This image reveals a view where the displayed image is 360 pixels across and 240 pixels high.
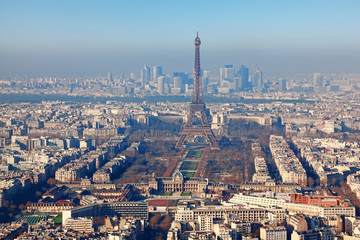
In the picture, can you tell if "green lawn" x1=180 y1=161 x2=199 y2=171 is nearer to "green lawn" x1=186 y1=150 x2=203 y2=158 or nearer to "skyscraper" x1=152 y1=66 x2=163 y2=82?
"green lawn" x1=186 y1=150 x2=203 y2=158

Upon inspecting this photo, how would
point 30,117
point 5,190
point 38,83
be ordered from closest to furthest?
point 5,190 < point 30,117 < point 38,83

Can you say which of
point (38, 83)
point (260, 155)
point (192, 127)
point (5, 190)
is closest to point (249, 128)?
Result: point (192, 127)

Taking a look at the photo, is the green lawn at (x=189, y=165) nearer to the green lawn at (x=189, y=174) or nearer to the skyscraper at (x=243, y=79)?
the green lawn at (x=189, y=174)

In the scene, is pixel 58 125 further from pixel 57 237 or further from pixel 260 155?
pixel 57 237

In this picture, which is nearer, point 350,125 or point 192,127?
point 192,127

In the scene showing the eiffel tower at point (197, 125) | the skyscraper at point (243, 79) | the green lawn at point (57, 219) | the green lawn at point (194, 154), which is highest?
the skyscraper at point (243, 79)

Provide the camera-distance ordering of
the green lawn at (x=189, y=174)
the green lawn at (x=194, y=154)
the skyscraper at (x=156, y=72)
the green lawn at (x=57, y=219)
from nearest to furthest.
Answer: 1. the green lawn at (x=57, y=219)
2. the green lawn at (x=189, y=174)
3. the green lawn at (x=194, y=154)
4. the skyscraper at (x=156, y=72)

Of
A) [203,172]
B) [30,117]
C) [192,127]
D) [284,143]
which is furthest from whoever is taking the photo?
[30,117]

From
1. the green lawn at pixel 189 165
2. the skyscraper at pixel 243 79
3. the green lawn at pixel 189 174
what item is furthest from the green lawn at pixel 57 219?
the skyscraper at pixel 243 79

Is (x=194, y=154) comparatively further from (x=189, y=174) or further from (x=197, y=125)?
Answer: (x=189, y=174)
